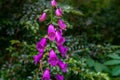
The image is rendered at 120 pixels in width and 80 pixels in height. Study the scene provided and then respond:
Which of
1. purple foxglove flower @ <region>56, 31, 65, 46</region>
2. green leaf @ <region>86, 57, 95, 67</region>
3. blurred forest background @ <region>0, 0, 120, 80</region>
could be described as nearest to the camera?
purple foxglove flower @ <region>56, 31, 65, 46</region>

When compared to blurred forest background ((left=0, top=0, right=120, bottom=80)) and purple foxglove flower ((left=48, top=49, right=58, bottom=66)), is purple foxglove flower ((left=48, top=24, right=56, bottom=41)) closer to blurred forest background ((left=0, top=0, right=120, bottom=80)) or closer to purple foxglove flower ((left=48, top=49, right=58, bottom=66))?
purple foxglove flower ((left=48, top=49, right=58, bottom=66))

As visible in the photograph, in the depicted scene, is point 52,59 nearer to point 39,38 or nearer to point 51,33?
point 51,33

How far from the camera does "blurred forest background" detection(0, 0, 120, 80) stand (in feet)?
9.57

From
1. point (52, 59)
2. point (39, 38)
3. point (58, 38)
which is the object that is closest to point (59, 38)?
point (58, 38)

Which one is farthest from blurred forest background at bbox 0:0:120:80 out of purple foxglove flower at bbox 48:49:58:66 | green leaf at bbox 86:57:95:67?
purple foxglove flower at bbox 48:49:58:66

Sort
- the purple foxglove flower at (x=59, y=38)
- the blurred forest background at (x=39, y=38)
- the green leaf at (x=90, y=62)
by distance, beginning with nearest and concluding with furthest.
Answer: the purple foxglove flower at (x=59, y=38) → the blurred forest background at (x=39, y=38) → the green leaf at (x=90, y=62)

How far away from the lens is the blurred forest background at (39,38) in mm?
2918

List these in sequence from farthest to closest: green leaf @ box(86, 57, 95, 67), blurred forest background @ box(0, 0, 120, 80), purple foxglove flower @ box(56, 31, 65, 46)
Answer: green leaf @ box(86, 57, 95, 67) < blurred forest background @ box(0, 0, 120, 80) < purple foxglove flower @ box(56, 31, 65, 46)

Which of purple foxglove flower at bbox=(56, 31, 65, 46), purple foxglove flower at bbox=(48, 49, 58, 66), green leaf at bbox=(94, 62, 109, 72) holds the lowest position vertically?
green leaf at bbox=(94, 62, 109, 72)

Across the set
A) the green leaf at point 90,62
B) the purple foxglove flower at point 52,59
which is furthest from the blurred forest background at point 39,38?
the purple foxglove flower at point 52,59

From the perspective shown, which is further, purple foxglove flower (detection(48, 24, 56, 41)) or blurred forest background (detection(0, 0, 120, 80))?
blurred forest background (detection(0, 0, 120, 80))

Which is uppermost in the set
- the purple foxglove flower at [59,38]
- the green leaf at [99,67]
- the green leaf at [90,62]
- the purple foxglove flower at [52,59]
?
the purple foxglove flower at [59,38]

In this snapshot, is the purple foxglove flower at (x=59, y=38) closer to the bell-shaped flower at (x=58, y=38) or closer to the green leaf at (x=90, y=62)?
the bell-shaped flower at (x=58, y=38)

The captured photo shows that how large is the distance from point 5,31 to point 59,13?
1317mm
